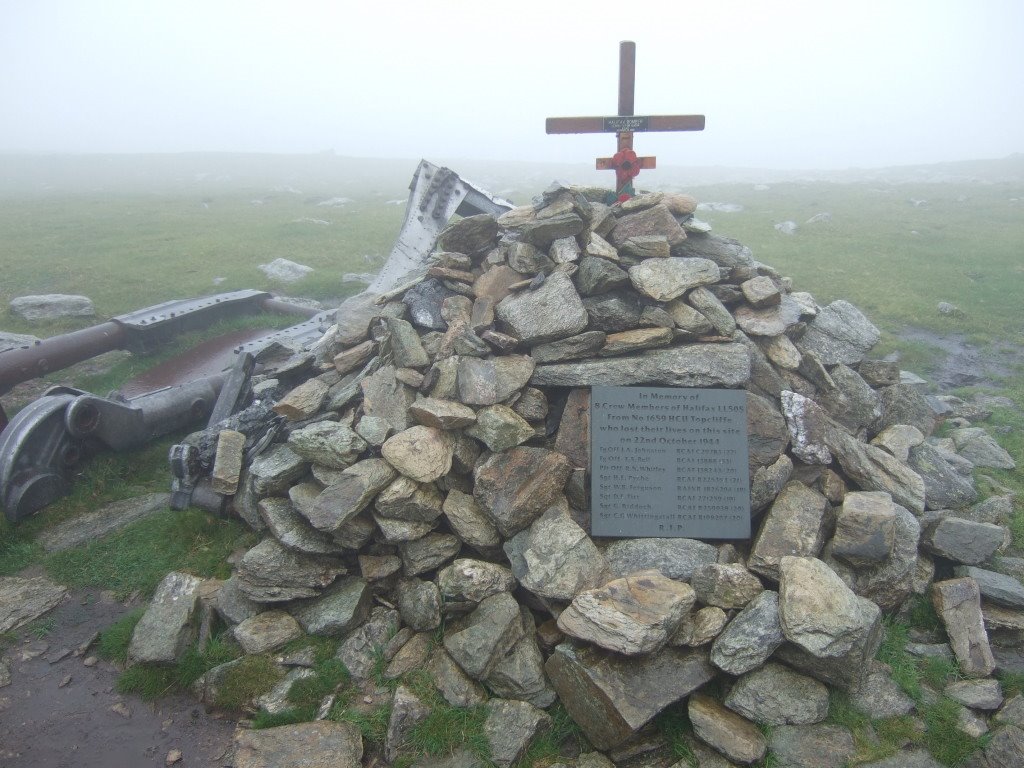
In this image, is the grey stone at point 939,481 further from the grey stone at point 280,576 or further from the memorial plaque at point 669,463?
the grey stone at point 280,576

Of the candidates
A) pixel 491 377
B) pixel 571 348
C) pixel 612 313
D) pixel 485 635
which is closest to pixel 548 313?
pixel 571 348

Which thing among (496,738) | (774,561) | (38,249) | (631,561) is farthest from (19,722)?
(38,249)

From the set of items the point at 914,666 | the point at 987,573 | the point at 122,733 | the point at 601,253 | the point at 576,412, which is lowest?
the point at 122,733

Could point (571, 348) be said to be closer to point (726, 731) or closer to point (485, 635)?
point (485, 635)

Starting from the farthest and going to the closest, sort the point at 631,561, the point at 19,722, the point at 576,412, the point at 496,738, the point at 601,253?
the point at 601,253 < the point at 576,412 < the point at 631,561 < the point at 19,722 < the point at 496,738

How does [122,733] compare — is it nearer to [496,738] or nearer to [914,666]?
[496,738]

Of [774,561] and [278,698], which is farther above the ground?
[774,561]

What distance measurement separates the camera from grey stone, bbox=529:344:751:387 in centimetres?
648

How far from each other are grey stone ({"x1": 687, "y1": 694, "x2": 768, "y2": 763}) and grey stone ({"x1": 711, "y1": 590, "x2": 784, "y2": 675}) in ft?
1.00

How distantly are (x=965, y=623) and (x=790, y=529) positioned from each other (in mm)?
1545

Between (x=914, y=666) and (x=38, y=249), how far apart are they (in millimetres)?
24744

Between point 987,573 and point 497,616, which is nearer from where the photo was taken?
point 497,616

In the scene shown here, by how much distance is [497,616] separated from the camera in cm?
532

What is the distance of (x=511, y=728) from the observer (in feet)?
15.7
